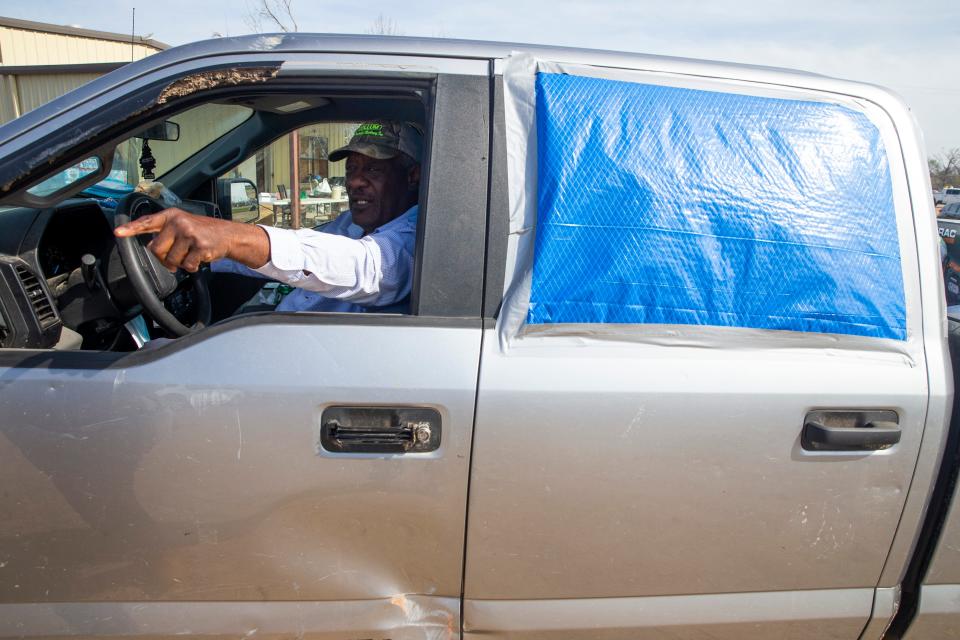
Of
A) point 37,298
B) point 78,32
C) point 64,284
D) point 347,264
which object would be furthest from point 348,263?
point 78,32

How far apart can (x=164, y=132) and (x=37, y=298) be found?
1.08 m

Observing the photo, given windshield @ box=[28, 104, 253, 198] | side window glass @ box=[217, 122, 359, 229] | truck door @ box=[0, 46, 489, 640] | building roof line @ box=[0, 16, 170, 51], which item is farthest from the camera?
building roof line @ box=[0, 16, 170, 51]

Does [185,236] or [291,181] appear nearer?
[185,236]

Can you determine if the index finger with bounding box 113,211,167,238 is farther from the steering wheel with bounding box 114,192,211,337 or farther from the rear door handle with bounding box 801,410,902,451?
the rear door handle with bounding box 801,410,902,451

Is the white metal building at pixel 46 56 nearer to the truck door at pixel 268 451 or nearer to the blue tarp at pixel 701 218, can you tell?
the truck door at pixel 268 451

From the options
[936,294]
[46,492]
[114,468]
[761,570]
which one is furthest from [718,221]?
[46,492]

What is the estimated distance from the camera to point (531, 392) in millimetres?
1555

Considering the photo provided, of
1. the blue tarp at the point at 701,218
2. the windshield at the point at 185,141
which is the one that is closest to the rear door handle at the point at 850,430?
the blue tarp at the point at 701,218

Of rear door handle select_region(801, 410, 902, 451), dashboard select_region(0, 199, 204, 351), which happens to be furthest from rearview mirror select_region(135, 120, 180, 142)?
rear door handle select_region(801, 410, 902, 451)

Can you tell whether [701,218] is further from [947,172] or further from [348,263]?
[947,172]

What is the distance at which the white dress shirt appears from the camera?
5.80 feet

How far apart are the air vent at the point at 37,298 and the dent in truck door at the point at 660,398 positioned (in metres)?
1.27

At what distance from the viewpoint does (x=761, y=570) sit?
172cm

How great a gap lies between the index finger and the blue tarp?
896 mm
